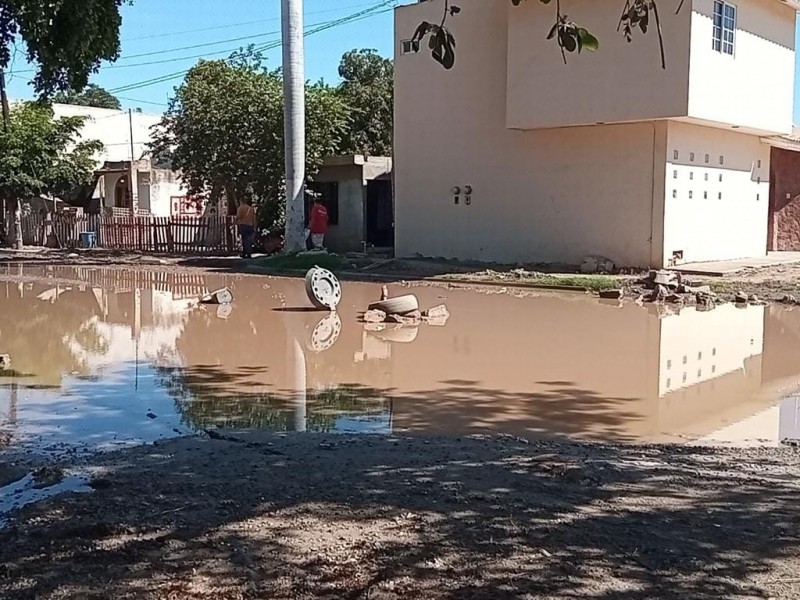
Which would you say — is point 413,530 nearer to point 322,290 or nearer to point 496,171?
point 322,290

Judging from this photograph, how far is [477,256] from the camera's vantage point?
85.8ft

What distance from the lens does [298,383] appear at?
34.7 ft

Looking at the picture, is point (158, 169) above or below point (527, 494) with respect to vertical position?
above

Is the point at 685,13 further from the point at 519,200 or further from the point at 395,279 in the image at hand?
the point at 395,279

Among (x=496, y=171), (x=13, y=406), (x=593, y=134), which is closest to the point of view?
(x=13, y=406)

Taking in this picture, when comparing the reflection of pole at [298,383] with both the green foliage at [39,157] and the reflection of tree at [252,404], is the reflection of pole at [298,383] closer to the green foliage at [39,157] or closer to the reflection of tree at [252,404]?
the reflection of tree at [252,404]

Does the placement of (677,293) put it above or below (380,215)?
below

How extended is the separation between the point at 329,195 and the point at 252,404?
2270cm

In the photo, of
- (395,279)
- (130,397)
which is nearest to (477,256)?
(395,279)

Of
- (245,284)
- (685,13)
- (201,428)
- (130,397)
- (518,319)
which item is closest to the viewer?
(201,428)

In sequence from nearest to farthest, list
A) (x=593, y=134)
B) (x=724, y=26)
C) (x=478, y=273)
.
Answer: (x=724, y=26) → (x=478, y=273) → (x=593, y=134)

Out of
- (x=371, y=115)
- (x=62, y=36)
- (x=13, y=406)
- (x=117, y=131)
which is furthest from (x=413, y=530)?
(x=117, y=131)

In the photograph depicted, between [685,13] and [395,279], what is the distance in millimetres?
8953

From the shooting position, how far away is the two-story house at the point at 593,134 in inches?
849
